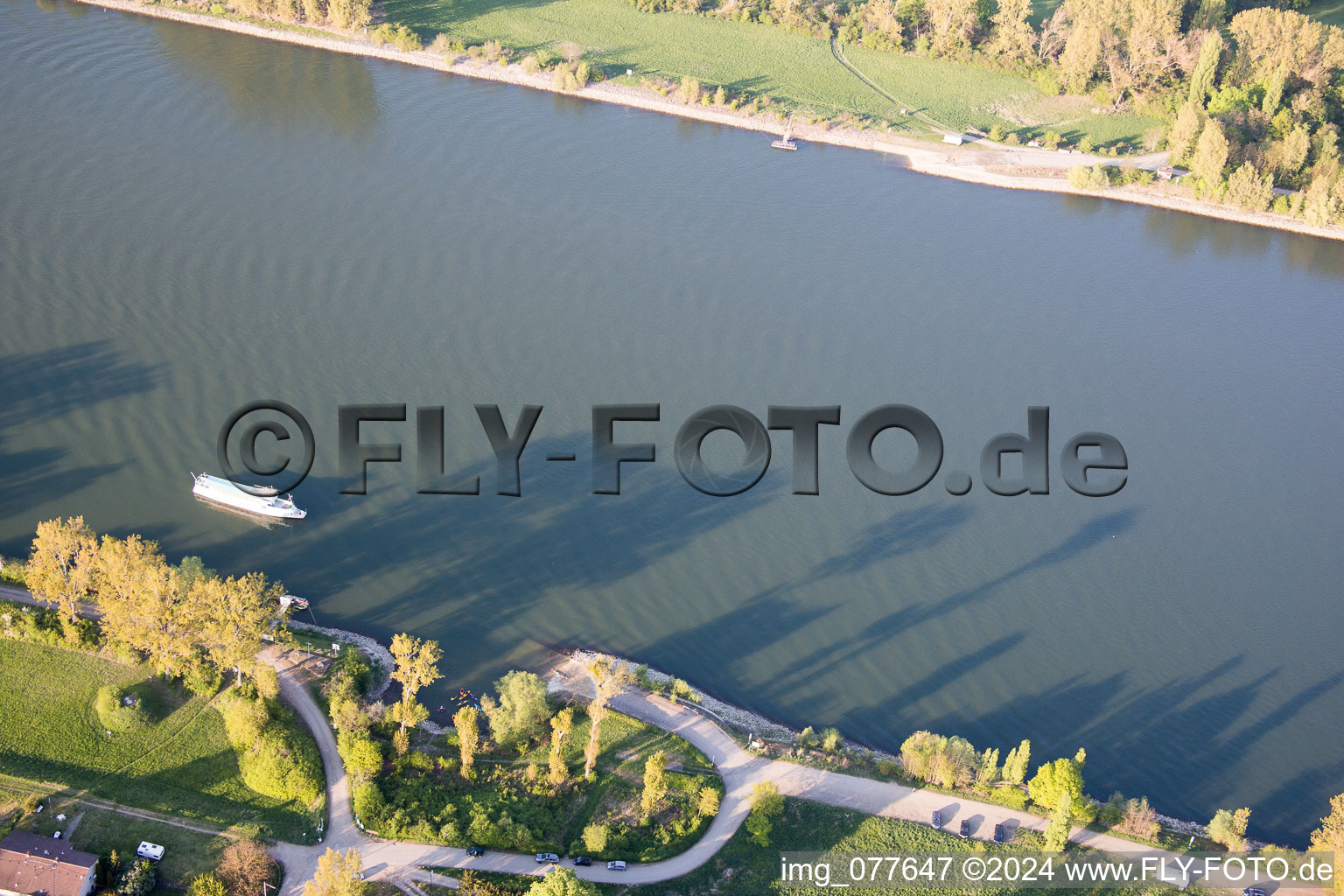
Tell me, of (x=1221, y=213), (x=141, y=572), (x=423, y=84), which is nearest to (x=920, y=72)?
(x=1221, y=213)

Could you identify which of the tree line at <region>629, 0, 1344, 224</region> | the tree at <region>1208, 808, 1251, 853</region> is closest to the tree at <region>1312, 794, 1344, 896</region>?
the tree at <region>1208, 808, 1251, 853</region>

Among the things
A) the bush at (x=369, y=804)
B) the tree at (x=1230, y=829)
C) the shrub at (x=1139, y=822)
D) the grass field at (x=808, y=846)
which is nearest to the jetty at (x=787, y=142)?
the grass field at (x=808, y=846)

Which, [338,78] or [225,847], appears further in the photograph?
[338,78]

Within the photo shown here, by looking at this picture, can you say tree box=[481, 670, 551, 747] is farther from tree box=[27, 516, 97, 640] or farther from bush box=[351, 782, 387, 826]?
tree box=[27, 516, 97, 640]

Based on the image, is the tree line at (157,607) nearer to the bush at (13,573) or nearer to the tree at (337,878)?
the bush at (13,573)

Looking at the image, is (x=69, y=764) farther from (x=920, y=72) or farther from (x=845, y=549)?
(x=920, y=72)

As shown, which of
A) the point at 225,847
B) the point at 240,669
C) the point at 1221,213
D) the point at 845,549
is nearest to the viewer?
the point at 225,847
